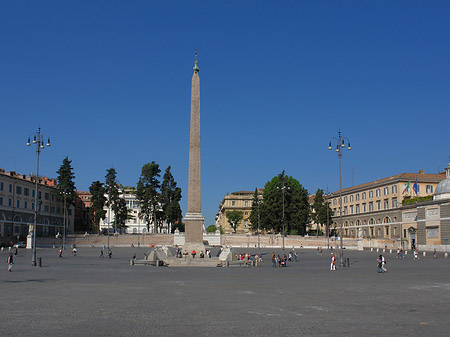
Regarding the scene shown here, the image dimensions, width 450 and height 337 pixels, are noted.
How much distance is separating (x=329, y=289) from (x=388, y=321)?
Answer: 738 centimetres

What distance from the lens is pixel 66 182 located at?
80.3 m

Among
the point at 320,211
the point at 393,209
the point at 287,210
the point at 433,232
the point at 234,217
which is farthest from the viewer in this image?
the point at 234,217

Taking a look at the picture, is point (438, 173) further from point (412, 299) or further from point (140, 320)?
point (140, 320)

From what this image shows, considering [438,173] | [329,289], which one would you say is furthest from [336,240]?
[329,289]

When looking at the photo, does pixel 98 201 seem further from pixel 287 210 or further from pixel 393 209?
pixel 393 209

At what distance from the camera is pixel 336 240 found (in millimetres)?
72688

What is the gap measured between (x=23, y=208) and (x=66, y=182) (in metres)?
7.76

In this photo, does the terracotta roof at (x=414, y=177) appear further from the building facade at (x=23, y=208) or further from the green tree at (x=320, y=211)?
the building facade at (x=23, y=208)

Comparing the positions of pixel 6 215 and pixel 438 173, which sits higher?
pixel 438 173

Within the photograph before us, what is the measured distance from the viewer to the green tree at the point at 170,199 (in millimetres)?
78812

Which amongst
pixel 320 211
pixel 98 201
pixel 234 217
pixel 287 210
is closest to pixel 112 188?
pixel 98 201

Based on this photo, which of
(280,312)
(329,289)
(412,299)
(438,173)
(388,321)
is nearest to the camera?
(388,321)

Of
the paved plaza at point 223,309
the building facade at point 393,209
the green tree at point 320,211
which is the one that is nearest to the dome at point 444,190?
the building facade at point 393,209

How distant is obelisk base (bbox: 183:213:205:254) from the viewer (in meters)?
40.1
